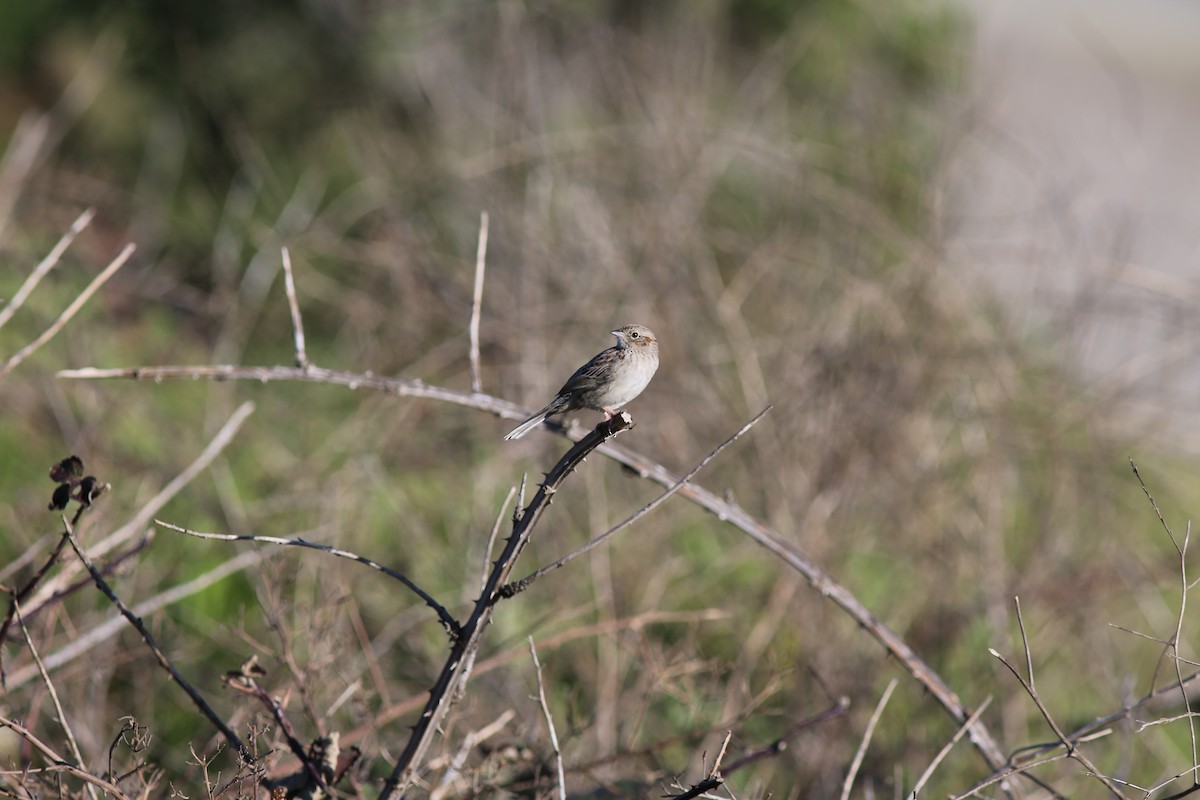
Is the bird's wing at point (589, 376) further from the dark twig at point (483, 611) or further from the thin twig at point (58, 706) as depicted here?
the thin twig at point (58, 706)

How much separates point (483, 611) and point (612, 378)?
0.90m

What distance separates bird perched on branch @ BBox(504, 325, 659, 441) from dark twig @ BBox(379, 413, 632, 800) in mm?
518

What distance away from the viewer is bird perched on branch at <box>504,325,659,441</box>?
3.12m

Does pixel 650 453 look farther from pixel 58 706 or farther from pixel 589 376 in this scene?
pixel 58 706

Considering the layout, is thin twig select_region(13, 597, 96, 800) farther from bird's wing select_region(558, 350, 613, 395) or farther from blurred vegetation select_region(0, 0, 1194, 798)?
bird's wing select_region(558, 350, 613, 395)

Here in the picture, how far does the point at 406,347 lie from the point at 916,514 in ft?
9.84

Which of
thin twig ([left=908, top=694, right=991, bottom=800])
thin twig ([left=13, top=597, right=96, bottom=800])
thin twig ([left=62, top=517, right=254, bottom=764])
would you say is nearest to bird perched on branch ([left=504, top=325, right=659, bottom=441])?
thin twig ([left=62, top=517, right=254, bottom=764])

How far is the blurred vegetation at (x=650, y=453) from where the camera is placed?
4828 millimetres

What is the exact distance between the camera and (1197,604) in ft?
23.0

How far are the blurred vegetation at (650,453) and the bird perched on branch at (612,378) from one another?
88 cm

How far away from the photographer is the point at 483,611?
2.41 metres

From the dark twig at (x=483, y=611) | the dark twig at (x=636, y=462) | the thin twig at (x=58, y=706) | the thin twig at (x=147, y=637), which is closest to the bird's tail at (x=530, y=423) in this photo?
the dark twig at (x=636, y=462)

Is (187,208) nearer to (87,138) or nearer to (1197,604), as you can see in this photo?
(87,138)

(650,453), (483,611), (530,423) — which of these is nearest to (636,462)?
(530,423)
